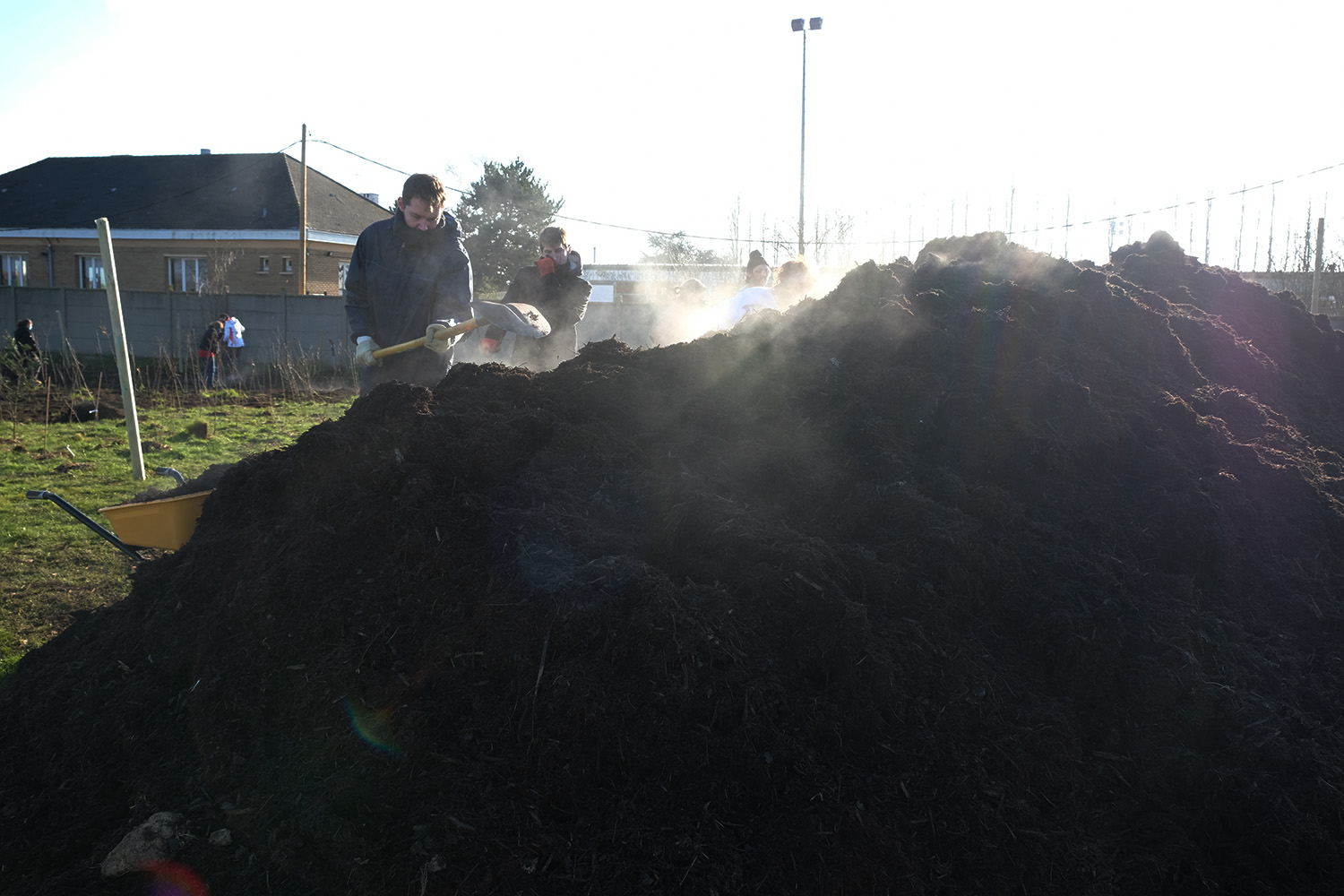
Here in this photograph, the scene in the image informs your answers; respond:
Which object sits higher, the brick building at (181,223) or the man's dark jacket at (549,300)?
the brick building at (181,223)

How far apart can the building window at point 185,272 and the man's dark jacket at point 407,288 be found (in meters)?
24.7

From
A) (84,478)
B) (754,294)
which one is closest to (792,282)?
(754,294)

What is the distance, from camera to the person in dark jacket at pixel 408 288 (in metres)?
4.08

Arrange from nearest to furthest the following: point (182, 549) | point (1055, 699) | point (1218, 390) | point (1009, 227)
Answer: point (1055, 699), point (182, 549), point (1218, 390), point (1009, 227)

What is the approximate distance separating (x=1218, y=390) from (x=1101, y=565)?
160cm

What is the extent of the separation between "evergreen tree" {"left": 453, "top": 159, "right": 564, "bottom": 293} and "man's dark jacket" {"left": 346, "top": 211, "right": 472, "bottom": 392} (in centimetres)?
2346

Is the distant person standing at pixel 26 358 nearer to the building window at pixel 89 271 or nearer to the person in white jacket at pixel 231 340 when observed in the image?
the person in white jacket at pixel 231 340

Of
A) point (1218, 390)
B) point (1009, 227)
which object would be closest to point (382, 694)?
point (1218, 390)

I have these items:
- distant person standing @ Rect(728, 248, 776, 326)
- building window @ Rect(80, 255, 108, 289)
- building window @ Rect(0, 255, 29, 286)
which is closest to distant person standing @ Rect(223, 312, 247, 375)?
distant person standing @ Rect(728, 248, 776, 326)

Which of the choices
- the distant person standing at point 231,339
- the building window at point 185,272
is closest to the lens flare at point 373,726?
the distant person standing at point 231,339

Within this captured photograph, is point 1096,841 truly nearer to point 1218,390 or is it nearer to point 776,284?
point 1218,390

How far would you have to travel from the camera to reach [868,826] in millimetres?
1811

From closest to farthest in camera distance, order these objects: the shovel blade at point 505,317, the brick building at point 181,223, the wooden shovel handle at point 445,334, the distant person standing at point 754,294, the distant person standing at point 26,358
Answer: the wooden shovel handle at point 445,334
the shovel blade at point 505,317
the distant person standing at point 754,294
the distant person standing at point 26,358
the brick building at point 181,223

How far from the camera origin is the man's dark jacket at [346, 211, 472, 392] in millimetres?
4098
